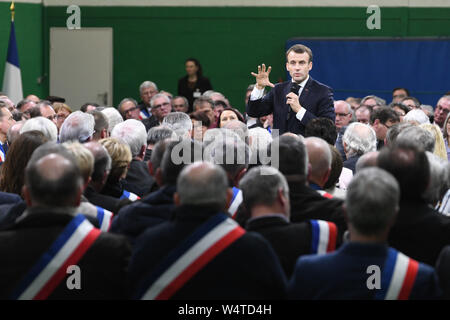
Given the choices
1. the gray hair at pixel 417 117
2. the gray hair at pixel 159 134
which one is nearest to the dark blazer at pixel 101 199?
the gray hair at pixel 159 134

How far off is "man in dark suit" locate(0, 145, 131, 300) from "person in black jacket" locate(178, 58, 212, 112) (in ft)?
32.1

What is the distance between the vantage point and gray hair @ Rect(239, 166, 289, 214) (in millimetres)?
3287

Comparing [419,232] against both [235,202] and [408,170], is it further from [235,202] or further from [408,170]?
[235,202]

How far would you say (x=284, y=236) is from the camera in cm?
327

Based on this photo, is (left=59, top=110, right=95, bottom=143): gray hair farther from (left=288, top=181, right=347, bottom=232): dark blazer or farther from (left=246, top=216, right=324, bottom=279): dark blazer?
(left=246, top=216, right=324, bottom=279): dark blazer

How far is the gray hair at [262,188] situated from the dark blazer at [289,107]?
3070 millimetres

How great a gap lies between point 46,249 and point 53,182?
0.26m

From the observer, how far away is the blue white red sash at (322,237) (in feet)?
10.9

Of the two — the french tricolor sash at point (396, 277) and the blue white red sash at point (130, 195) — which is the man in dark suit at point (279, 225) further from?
the blue white red sash at point (130, 195)

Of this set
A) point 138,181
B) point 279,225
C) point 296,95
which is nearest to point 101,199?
point 138,181

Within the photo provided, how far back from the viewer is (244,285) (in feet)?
9.71

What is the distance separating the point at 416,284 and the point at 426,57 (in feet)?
34.8

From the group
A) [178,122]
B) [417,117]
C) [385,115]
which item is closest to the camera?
[178,122]
